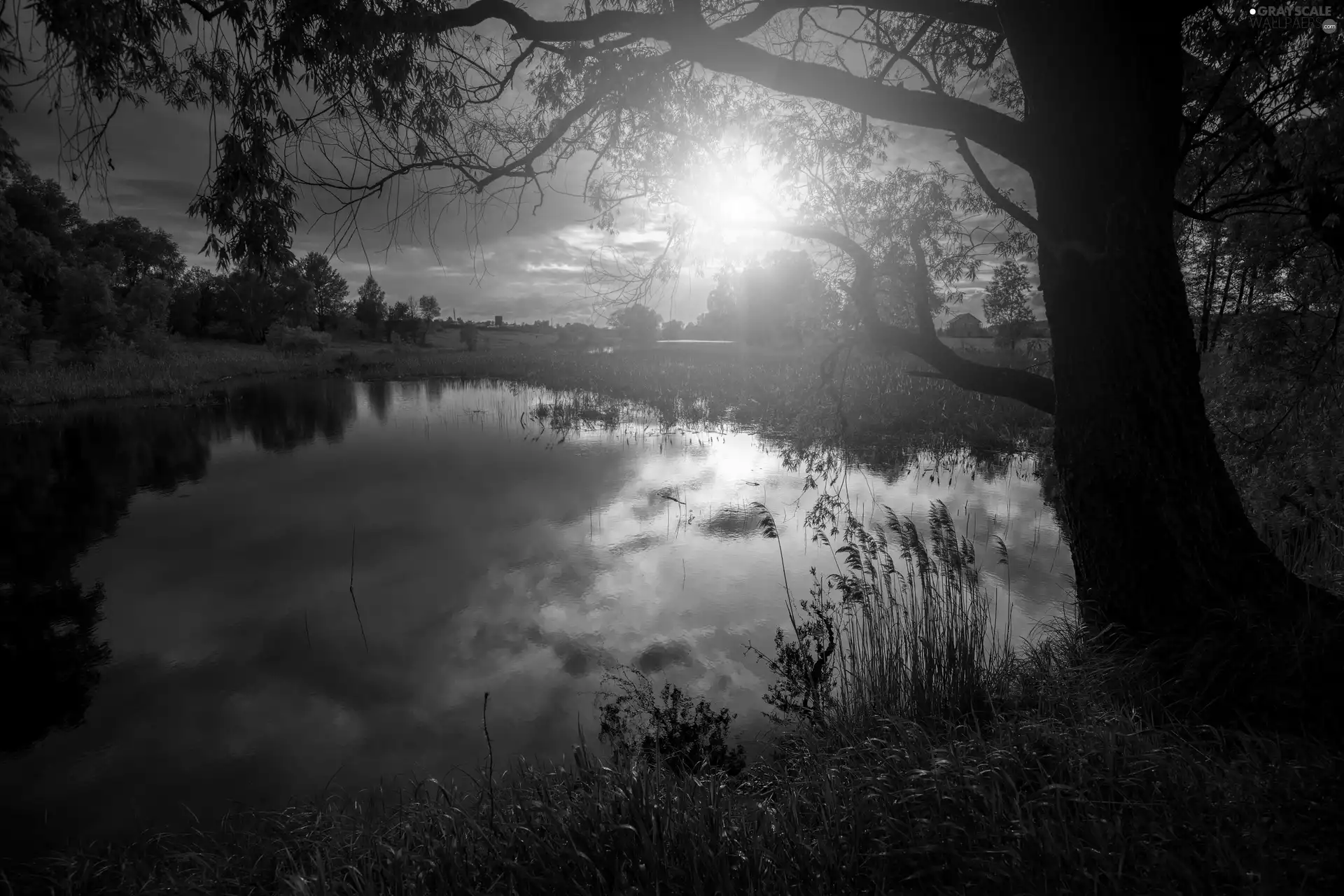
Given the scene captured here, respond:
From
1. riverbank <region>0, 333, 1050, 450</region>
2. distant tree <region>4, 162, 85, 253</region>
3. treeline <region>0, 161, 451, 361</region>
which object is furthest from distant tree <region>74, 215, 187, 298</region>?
riverbank <region>0, 333, 1050, 450</region>

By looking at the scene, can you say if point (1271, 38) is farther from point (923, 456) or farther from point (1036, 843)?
point (923, 456)

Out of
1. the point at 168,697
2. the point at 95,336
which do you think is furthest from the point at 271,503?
the point at 95,336

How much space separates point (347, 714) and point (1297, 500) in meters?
10.9

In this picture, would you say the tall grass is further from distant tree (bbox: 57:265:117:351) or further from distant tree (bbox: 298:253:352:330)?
distant tree (bbox: 298:253:352:330)

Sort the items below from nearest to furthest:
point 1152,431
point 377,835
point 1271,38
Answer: point 377,835
point 1152,431
point 1271,38

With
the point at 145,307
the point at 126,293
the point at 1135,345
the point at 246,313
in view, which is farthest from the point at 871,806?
the point at 246,313

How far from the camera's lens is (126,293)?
48.7 metres

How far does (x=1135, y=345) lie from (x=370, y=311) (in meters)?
87.1

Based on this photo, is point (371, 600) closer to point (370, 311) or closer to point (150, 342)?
point (150, 342)

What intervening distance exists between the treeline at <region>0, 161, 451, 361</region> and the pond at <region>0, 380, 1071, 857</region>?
389 centimetres

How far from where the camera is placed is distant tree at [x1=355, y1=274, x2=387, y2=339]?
76.1 metres

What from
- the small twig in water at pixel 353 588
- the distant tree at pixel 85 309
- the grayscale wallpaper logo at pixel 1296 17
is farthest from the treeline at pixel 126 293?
the grayscale wallpaper logo at pixel 1296 17

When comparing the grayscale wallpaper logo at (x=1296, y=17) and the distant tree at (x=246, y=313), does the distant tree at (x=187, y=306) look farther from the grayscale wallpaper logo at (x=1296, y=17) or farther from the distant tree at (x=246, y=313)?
the grayscale wallpaper logo at (x=1296, y=17)

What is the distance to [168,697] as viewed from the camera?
18.1 ft
